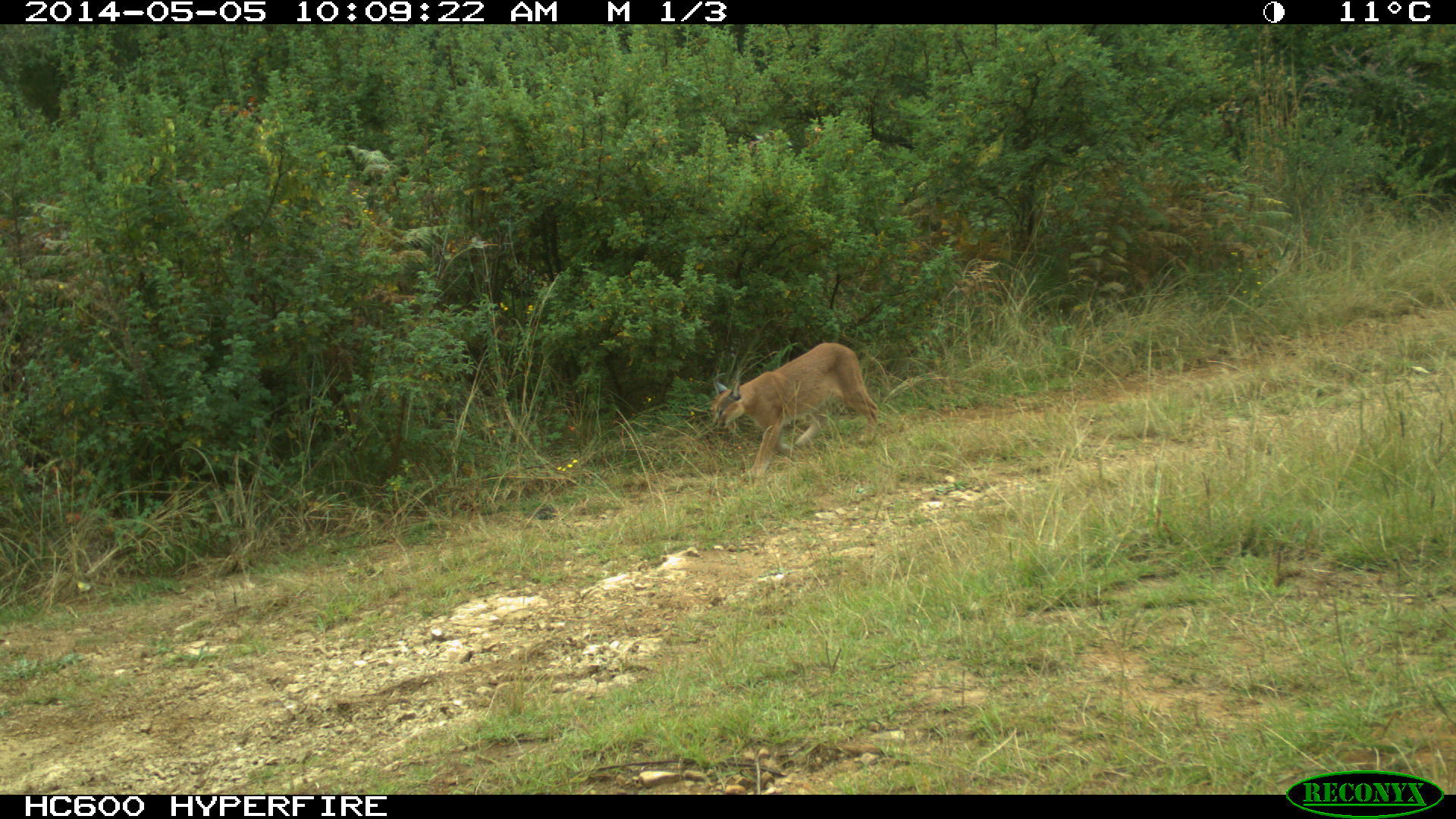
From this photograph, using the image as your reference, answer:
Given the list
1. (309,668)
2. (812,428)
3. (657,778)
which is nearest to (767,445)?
(812,428)

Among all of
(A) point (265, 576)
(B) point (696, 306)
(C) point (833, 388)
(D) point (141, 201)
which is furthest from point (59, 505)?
(C) point (833, 388)

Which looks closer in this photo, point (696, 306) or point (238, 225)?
point (238, 225)

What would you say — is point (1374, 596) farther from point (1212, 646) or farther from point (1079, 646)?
point (1079, 646)

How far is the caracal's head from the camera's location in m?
8.30

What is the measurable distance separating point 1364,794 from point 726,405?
557cm

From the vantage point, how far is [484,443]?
8.05m

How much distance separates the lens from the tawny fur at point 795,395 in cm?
841

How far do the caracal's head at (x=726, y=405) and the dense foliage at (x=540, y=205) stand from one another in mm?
519

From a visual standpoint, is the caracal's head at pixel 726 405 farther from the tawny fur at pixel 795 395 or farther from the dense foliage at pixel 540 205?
the dense foliage at pixel 540 205

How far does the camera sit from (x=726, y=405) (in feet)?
27.5

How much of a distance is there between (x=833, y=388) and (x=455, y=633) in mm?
4030
